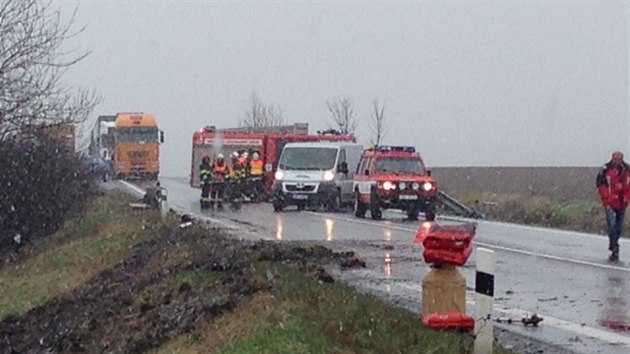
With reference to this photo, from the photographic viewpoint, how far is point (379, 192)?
31.5m

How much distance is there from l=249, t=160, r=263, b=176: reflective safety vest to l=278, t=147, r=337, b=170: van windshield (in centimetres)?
505

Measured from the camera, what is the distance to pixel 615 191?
1923 cm

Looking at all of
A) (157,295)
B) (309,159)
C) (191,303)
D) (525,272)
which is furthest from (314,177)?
(191,303)

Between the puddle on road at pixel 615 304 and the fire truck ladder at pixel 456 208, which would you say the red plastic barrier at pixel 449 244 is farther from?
the fire truck ladder at pixel 456 208

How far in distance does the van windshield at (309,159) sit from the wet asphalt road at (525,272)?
7489 millimetres

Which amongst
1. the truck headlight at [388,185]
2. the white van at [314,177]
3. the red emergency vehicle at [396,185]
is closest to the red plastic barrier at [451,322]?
the red emergency vehicle at [396,185]

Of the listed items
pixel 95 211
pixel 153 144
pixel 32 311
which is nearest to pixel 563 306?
pixel 32 311

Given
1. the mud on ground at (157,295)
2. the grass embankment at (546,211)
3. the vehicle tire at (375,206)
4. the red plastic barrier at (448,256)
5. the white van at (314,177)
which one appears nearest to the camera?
the red plastic barrier at (448,256)

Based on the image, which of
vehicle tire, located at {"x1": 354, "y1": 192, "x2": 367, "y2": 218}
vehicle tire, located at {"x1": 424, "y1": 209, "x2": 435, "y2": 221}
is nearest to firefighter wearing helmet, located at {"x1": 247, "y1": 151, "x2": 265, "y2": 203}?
vehicle tire, located at {"x1": 354, "y1": 192, "x2": 367, "y2": 218}

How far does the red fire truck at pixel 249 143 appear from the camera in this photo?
44.1 metres

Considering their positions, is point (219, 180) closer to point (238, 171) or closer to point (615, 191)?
point (238, 171)

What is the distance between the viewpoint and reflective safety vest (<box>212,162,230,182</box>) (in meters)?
38.3

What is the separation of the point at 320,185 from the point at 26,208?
38.2 feet

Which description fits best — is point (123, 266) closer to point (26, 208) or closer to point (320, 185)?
point (26, 208)
